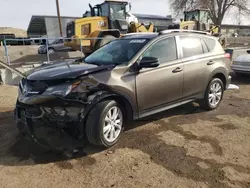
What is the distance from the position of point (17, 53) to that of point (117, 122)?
19.4 meters

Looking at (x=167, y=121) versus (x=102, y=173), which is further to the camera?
(x=167, y=121)

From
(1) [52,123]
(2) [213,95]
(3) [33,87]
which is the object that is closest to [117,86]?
(1) [52,123]

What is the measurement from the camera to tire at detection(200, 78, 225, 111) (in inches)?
209

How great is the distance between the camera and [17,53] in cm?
2050

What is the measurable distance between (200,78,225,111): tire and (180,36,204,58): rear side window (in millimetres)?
791

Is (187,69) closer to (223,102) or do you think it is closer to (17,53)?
(223,102)

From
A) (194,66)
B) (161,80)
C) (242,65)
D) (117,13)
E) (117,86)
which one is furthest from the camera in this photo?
(117,13)

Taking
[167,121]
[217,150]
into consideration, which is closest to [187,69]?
[167,121]

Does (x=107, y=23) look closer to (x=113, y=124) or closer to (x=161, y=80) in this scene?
(x=161, y=80)

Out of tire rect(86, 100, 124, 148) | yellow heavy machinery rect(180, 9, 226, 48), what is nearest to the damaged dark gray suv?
tire rect(86, 100, 124, 148)

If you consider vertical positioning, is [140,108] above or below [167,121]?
above

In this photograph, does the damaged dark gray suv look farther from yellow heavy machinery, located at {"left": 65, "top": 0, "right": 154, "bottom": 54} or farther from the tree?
the tree

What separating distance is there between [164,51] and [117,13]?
10340 millimetres

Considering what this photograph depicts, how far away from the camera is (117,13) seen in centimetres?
1398
